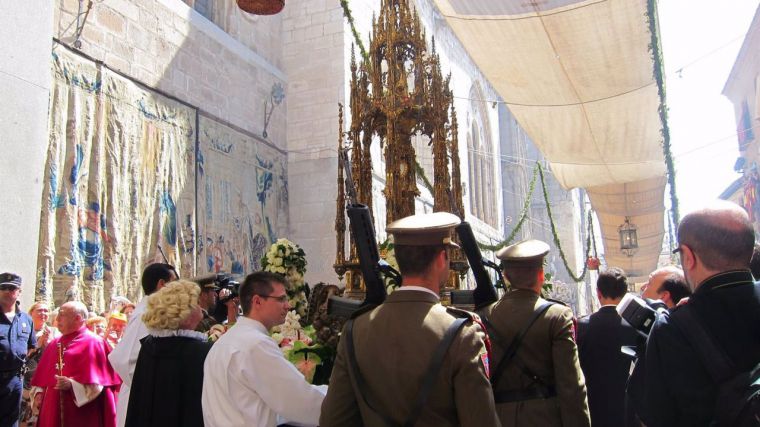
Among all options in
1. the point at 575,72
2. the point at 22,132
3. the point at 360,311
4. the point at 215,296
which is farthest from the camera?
the point at 575,72

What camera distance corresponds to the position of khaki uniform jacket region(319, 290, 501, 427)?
1963 millimetres

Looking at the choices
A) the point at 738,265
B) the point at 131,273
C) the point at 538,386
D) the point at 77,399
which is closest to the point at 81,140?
the point at 131,273

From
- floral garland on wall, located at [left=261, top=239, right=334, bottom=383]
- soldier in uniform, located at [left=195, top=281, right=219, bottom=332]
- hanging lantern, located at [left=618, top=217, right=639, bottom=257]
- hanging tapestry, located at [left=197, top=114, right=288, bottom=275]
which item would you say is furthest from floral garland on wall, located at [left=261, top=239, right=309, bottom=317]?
hanging lantern, located at [left=618, top=217, right=639, bottom=257]

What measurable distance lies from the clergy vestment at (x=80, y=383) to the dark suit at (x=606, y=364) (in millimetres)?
3583

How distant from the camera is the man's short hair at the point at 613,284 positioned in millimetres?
4375

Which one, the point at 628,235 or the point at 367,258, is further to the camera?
the point at 628,235

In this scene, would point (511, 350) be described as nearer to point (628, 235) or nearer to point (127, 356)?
point (127, 356)

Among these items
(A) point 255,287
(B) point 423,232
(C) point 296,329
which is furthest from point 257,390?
(C) point 296,329

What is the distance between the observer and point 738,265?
1981 mm

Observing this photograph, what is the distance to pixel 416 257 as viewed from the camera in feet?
7.32

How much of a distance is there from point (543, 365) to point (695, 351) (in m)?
1.12

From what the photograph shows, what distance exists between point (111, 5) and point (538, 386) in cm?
899

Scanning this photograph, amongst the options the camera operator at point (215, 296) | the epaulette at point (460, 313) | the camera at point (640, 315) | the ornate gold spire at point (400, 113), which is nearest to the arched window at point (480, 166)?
the ornate gold spire at point (400, 113)

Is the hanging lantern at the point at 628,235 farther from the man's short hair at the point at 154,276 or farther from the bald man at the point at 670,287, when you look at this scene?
the man's short hair at the point at 154,276
